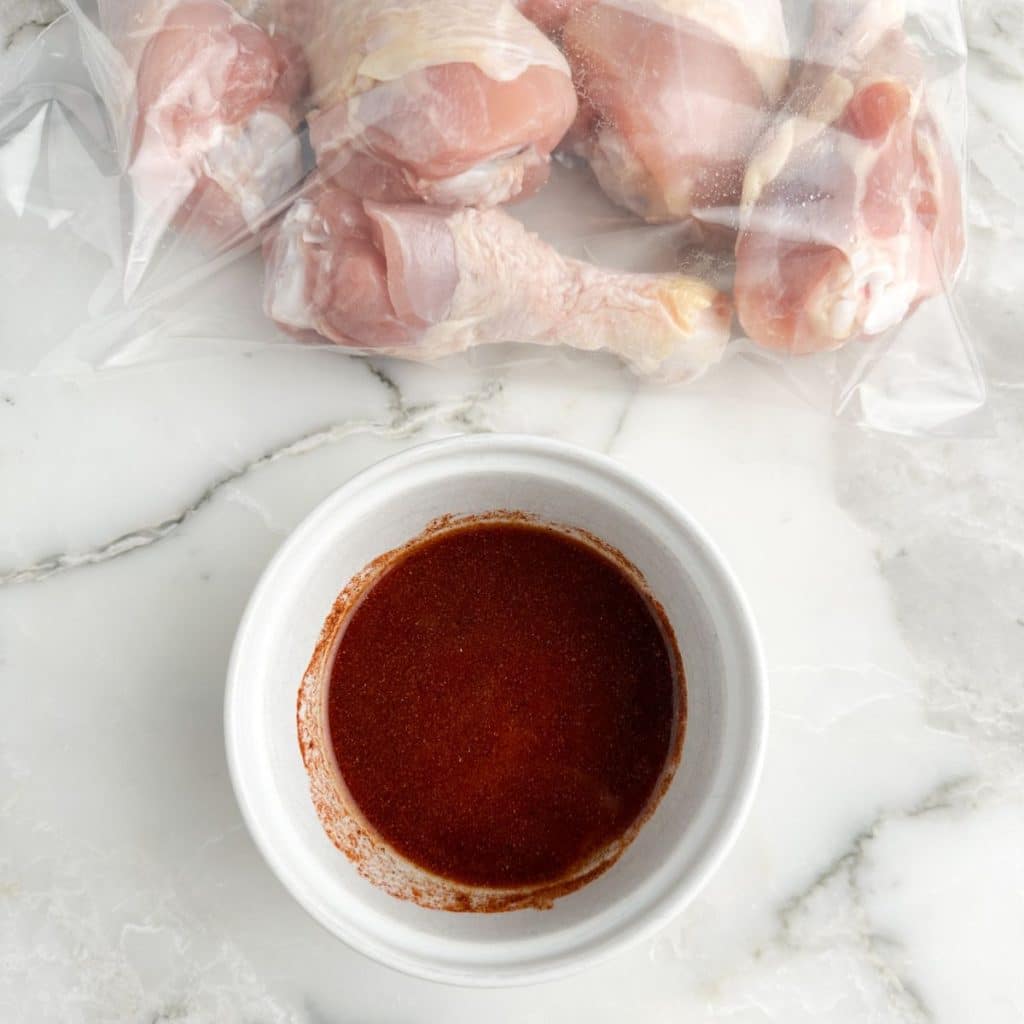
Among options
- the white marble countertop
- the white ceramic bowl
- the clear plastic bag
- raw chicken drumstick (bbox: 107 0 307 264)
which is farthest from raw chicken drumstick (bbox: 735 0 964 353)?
raw chicken drumstick (bbox: 107 0 307 264)

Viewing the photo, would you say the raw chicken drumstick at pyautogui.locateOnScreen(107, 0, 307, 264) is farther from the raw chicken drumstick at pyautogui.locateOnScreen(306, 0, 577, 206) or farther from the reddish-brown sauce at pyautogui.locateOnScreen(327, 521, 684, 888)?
the reddish-brown sauce at pyautogui.locateOnScreen(327, 521, 684, 888)

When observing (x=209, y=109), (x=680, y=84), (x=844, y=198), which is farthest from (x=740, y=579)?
(x=209, y=109)

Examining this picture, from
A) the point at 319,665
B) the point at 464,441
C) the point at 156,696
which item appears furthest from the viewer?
the point at 156,696

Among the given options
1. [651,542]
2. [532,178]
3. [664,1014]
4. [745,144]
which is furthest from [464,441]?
[664,1014]

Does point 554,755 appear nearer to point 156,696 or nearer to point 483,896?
point 483,896

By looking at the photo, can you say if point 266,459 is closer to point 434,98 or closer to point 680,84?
point 434,98
